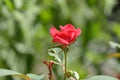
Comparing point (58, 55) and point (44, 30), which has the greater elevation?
point (44, 30)

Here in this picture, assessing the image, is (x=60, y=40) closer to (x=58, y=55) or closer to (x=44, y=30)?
(x=58, y=55)

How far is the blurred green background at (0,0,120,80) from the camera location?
2.12 metres

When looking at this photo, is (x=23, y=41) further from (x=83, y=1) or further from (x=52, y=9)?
(x=83, y=1)

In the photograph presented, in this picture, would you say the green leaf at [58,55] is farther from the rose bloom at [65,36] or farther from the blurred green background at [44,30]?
the blurred green background at [44,30]

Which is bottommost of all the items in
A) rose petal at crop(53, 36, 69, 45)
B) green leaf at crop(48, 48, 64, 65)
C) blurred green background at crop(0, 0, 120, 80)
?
rose petal at crop(53, 36, 69, 45)

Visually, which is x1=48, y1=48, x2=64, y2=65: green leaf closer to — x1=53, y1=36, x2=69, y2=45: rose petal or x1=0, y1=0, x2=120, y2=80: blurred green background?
x1=53, y1=36, x2=69, y2=45: rose petal

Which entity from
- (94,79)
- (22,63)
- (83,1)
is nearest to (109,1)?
(83,1)

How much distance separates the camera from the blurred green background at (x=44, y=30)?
212 cm

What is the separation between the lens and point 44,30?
2.43 meters

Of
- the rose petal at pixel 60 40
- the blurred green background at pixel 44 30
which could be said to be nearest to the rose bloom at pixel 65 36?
the rose petal at pixel 60 40

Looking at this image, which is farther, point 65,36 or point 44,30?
point 44,30

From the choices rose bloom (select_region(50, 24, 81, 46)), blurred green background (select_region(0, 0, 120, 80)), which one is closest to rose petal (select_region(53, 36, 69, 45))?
rose bloom (select_region(50, 24, 81, 46))

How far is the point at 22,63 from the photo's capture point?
2.24 m

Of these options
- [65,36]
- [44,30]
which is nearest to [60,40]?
[65,36]
